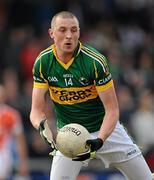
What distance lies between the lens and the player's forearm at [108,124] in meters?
9.68

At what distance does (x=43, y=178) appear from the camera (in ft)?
49.2

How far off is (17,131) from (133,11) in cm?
764

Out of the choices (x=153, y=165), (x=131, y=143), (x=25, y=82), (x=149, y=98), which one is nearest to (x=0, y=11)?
(x=25, y=82)

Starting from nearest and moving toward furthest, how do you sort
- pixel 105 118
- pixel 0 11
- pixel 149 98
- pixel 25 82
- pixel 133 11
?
pixel 105 118 < pixel 149 98 < pixel 25 82 < pixel 0 11 < pixel 133 11

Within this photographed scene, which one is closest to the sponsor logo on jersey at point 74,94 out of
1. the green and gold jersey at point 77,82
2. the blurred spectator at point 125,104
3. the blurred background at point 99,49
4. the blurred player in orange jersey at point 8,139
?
the green and gold jersey at point 77,82

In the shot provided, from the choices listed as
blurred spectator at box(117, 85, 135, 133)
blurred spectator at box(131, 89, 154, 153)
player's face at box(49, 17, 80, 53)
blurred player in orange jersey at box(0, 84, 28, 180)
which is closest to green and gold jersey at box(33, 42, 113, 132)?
player's face at box(49, 17, 80, 53)

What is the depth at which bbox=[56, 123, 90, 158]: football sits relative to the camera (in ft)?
31.1

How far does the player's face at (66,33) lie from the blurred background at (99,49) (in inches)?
210

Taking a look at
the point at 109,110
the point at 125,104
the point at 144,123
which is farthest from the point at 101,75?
the point at 125,104

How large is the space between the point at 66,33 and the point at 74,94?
712 millimetres

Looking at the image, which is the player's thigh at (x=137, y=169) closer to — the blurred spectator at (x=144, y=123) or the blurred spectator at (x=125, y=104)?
the blurred spectator at (x=144, y=123)

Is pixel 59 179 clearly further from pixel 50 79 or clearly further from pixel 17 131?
pixel 17 131

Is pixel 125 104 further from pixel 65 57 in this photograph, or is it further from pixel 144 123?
pixel 65 57

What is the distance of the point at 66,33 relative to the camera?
967 centimetres
